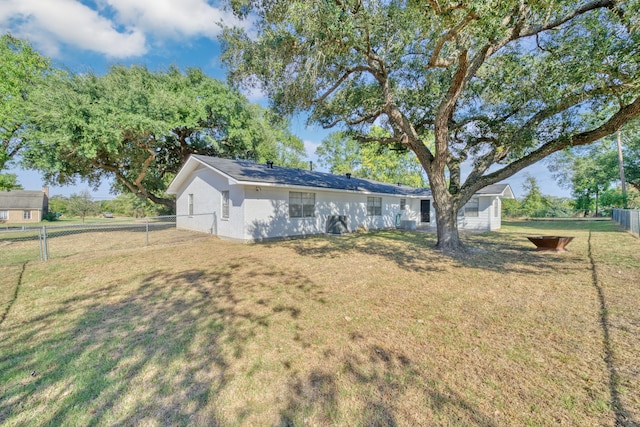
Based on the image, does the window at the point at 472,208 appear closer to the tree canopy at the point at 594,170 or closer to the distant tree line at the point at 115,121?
the tree canopy at the point at 594,170

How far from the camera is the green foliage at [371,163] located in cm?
3045

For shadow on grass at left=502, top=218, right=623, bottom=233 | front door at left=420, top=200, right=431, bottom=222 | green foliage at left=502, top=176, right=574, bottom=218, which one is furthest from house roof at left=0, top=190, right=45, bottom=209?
green foliage at left=502, top=176, right=574, bottom=218

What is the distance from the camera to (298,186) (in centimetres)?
1173

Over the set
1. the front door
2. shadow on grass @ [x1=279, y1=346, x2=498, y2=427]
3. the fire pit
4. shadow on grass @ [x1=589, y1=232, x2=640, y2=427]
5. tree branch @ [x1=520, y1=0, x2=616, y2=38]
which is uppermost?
tree branch @ [x1=520, y1=0, x2=616, y2=38]

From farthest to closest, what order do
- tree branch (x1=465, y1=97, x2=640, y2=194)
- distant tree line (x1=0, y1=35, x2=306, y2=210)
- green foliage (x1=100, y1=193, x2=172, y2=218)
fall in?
1. green foliage (x1=100, y1=193, x2=172, y2=218)
2. distant tree line (x1=0, y1=35, x2=306, y2=210)
3. tree branch (x1=465, y1=97, x2=640, y2=194)

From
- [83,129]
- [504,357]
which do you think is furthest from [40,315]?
[83,129]

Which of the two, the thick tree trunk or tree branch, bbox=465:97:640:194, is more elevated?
tree branch, bbox=465:97:640:194

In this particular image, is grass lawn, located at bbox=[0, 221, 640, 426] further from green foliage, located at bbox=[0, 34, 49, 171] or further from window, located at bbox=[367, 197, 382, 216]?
green foliage, located at bbox=[0, 34, 49, 171]

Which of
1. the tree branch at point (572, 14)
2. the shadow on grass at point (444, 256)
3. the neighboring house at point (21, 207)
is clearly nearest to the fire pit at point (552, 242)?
the shadow on grass at point (444, 256)

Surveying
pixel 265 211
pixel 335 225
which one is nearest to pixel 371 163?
pixel 335 225

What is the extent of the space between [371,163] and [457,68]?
898 inches

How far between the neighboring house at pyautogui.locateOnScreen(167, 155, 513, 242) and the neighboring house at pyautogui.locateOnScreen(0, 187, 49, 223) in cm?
3471

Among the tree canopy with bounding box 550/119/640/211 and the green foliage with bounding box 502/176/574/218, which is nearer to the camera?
the tree canopy with bounding box 550/119/640/211

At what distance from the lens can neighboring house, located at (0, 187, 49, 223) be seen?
34.4 meters
